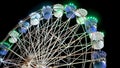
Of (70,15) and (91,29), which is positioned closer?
(91,29)

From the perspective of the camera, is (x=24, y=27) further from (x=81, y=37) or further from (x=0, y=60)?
(x=81, y=37)

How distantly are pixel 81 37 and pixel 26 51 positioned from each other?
1444mm

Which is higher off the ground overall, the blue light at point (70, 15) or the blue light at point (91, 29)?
the blue light at point (70, 15)

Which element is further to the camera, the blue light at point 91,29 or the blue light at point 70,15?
the blue light at point 70,15

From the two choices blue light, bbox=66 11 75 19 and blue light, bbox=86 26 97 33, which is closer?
blue light, bbox=86 26 97 33

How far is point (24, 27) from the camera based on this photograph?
988 cm

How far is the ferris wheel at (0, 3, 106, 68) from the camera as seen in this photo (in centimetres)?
841

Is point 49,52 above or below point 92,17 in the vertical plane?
below

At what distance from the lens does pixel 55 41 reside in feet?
29.9

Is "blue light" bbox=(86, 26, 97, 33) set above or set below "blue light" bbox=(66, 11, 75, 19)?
below

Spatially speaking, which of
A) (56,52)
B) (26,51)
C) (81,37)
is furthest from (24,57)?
(81,37)

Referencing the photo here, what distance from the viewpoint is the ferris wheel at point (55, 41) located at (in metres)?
8.41

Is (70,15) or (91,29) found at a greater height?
(70,15)

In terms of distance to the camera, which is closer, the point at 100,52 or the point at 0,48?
the point at 100,52
